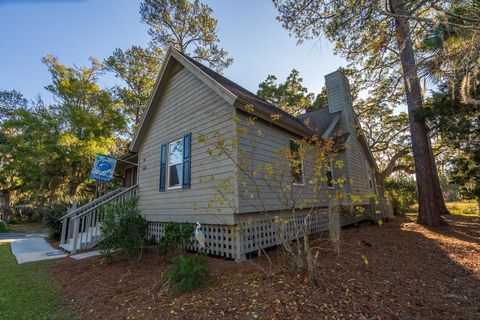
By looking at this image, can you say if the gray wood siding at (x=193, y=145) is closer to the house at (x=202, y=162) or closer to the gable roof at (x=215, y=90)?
the house at (x=202, y=162)

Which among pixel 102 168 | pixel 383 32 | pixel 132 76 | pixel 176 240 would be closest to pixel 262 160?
pixel 176 240

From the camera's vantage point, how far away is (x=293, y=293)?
335 centimetres

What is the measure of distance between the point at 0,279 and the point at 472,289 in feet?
29.7

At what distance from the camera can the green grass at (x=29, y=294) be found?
346cm

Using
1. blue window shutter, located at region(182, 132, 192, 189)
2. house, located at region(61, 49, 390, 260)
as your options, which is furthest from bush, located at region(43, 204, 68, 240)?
blue window shutter, located at region(182, 132, 192, 189)

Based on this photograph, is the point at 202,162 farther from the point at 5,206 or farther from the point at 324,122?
the point at 5,206

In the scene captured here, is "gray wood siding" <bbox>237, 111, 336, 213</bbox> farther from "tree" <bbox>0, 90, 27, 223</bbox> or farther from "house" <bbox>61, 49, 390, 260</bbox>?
"tree" <bbox>0, 90, 27, 223</bbox>

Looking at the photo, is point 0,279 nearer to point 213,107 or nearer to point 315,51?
point 213,107

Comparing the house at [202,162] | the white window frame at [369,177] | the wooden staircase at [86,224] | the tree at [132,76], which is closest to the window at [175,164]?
the house at [202,162]

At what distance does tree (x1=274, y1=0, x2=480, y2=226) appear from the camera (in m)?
5.76

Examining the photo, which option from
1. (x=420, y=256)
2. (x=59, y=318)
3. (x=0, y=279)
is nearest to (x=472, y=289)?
(x=420, y=256)

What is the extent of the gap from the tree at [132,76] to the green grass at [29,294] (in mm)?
17403

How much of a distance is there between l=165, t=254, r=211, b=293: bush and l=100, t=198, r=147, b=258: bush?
214 cm

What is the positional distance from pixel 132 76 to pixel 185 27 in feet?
23.8
